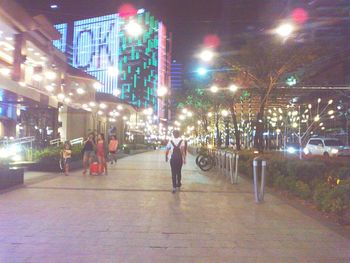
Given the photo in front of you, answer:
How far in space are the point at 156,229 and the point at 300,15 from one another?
8837mm

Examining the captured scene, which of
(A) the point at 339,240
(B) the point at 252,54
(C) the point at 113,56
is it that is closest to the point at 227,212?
(A) the point at 339,240

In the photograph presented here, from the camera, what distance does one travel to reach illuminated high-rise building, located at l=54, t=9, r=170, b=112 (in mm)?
96500

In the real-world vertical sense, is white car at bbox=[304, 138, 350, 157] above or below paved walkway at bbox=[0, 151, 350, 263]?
above

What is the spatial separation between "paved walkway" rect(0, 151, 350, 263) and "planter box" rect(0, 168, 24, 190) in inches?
22.1

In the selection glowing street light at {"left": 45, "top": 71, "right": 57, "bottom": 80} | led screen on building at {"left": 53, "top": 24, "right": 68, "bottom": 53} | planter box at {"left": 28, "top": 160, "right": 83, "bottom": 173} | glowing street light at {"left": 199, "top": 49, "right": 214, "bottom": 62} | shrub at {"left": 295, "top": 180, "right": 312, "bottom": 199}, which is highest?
led screen on building at {"left": 53, "top": 24, "right": 68, "bottom": 53}

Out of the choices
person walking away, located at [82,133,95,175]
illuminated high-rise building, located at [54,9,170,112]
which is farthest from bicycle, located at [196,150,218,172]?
illuminated high-rise building, located at [54,9,170,112]

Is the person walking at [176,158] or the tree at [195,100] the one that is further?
the tree at [195,100]

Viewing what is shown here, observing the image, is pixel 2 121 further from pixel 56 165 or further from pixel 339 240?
pixel 339 240

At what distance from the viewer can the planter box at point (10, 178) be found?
12.6 meters

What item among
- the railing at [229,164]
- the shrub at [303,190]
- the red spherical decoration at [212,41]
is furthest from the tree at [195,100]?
the shrub at [303,190]

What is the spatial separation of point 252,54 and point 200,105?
19736mm

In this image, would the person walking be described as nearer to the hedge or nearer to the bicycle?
the hedge

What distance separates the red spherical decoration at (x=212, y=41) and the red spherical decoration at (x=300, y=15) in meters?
6.92

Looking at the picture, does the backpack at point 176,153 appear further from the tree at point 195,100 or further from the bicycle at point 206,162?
the tree at point 195,100
